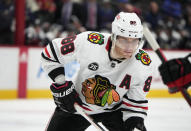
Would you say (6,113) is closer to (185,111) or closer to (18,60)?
(18,60)

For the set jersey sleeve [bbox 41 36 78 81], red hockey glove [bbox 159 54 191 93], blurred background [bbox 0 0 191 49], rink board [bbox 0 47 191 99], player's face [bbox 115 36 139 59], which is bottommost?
red hockey glove [bbox 159 54 191 93]

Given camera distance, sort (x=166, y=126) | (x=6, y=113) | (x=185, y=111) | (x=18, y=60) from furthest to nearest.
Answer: (x=18, y=60) < (x=185, y=111) < (x=6, y=113) < (x=166, y=126)

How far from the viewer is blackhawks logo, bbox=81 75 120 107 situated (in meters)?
2.22

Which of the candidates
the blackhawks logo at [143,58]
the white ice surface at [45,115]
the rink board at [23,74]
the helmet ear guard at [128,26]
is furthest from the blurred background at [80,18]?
the helmet ear guard at [128,26]

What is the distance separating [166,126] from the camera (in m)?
3.61

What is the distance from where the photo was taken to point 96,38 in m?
2.22

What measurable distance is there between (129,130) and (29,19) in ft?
12.4

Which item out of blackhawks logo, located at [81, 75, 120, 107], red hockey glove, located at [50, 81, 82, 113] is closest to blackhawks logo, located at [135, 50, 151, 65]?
blackhawks logo, located at [81, 75, 120, 107]

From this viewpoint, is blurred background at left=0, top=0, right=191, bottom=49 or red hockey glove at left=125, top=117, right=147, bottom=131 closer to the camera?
red hockey glove at left=125, top=117, right=147, bottom=131

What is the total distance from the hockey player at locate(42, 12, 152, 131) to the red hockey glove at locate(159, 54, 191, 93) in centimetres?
20

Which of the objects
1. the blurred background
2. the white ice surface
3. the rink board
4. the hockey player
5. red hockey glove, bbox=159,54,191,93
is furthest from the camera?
the blurred background

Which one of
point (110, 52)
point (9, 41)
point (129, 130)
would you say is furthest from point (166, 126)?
point (9, 41)

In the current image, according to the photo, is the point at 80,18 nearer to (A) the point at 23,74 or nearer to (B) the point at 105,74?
(A) the point at 23,74

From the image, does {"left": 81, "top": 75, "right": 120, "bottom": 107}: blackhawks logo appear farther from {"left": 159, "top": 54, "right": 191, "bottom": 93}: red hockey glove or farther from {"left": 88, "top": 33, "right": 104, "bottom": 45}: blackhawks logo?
{"left": 159, "top": 54, "right": 191, "bottom": 93}: red hockey glove
